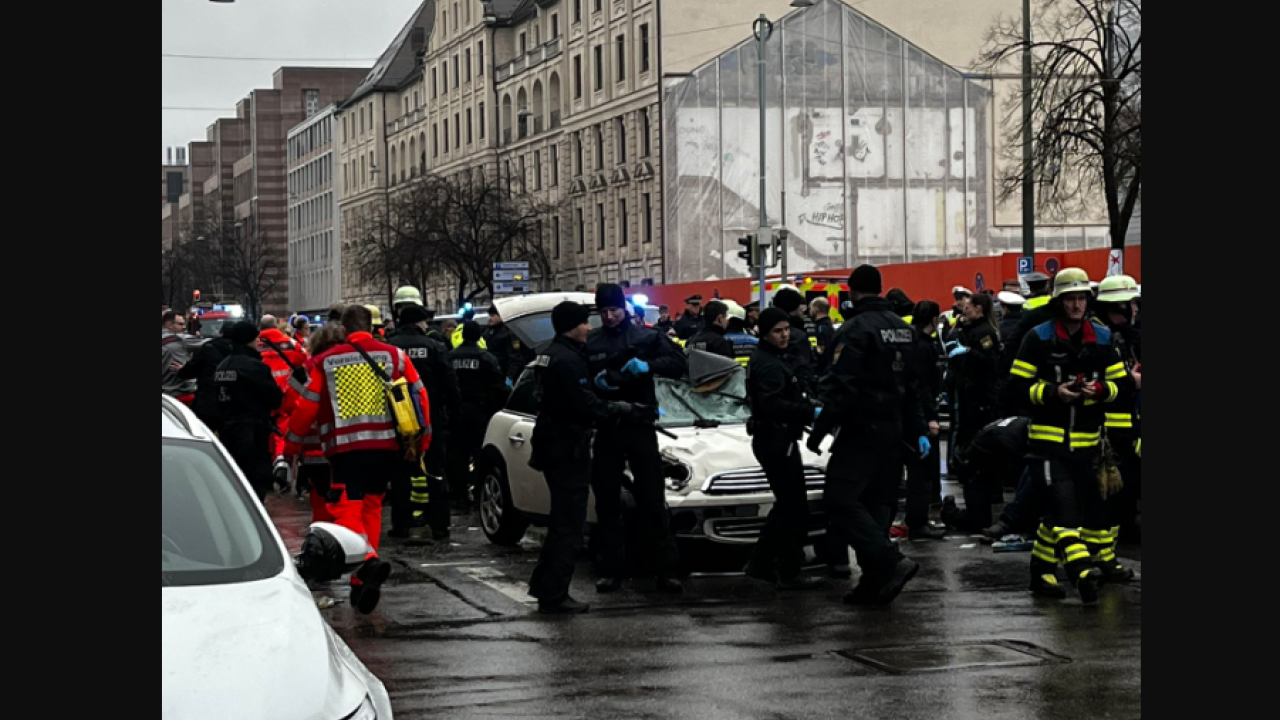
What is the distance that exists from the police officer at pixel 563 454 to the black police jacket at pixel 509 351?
24.5 ft

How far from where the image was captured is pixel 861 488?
10.8m

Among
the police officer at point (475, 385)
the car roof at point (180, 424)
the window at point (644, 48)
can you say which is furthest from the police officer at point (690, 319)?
the window at point (644, 48)

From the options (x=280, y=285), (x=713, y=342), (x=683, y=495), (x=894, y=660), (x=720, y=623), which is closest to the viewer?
(x=894, y=660)

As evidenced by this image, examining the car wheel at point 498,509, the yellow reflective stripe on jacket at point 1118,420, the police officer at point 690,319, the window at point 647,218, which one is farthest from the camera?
the window at point 647,218

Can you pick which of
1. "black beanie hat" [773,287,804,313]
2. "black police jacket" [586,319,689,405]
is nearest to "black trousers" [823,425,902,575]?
"black police jacket" [586,319,689,405]

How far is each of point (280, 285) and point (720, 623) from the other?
134309 millimetres

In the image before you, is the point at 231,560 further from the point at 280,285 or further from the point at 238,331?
the point at 280,285

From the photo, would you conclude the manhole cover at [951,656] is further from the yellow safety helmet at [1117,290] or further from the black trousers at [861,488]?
the yellow safety helmet at [1117,290]

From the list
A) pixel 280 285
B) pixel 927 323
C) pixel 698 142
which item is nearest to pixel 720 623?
pixel 927 323

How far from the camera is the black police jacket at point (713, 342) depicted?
15.9m

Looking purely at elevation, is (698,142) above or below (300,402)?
above

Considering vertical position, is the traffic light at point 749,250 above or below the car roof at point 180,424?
above

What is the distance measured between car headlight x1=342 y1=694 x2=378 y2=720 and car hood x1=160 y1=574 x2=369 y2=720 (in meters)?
0.02

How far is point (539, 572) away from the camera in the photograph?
1084 centimetres
